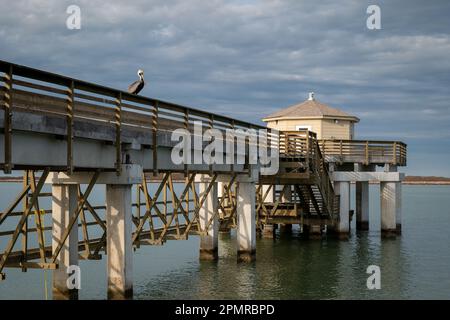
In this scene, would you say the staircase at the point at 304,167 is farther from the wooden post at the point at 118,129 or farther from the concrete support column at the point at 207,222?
the wooden post at the point at 118,129

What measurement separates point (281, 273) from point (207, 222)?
12.9ft

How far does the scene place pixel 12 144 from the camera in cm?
1266

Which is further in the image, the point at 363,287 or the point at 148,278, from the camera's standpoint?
the point at 148,278

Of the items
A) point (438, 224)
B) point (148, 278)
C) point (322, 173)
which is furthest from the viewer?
point (438, 224)

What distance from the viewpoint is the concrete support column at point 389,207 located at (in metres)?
37.4

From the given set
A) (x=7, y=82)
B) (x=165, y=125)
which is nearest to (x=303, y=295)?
(x=165, y=125)

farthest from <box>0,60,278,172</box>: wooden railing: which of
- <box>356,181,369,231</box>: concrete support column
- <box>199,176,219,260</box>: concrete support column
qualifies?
<box>356,181,369,231</box>: concrete support column

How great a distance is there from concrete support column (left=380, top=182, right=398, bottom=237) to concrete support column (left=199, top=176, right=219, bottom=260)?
13.6 m

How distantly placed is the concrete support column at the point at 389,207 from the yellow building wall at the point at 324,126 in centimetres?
602

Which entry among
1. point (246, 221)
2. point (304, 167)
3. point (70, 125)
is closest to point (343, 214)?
point (304, 167)

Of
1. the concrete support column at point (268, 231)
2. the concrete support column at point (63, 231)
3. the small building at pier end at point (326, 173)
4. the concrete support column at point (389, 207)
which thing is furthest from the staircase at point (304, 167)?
the concrete support column at point (63, 231)

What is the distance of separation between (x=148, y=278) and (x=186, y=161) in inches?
229
